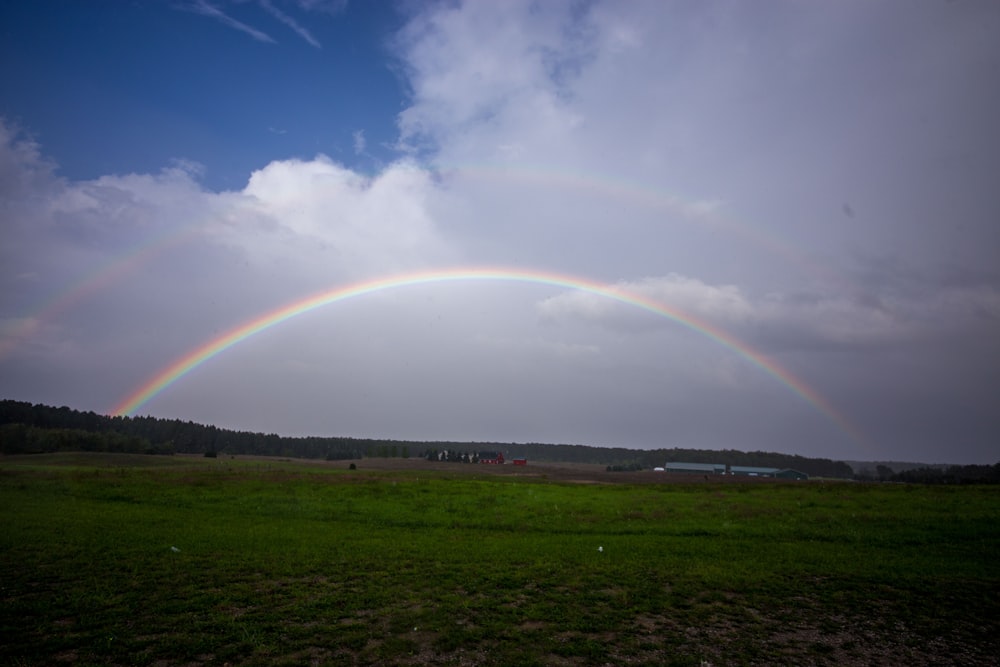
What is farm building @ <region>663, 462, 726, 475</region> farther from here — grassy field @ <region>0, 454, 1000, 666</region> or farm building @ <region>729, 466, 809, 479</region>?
grassy field @ <region>0, 454, 1000, 666</region>

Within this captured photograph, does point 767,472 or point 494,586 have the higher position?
point 494,586

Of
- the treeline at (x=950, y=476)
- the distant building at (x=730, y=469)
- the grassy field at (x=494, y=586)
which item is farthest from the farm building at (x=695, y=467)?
the grassy field at (x=494, y=586)

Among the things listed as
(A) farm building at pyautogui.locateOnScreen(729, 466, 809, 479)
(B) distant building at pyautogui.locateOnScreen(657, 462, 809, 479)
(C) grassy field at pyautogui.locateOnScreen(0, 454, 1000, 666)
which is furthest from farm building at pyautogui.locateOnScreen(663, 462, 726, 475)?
(C) grassy field at pyautogui.locateOnScreen(0, 454, 1000, 666)

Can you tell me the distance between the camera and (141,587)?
603 inches

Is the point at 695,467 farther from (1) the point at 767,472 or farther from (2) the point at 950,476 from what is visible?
(2) the point at 950,476

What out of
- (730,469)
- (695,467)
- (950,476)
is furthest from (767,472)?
(950,476)

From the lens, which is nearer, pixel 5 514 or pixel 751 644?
pixel 751 644

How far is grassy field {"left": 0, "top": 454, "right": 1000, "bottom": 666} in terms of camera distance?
11703 mm

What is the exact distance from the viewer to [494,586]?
53.7 ft

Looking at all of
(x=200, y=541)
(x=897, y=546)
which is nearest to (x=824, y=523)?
(x=897, y=546)

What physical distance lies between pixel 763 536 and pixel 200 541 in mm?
25116

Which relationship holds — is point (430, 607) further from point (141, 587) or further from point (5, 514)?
point (5, 514)

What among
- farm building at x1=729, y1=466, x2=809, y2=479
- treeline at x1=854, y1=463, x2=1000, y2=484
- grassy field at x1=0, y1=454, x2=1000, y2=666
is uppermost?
grassy field at x1=0, y1=454, x2=1000, y2=666

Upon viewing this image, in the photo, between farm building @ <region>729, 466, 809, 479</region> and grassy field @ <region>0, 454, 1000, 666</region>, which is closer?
grassy field @ <region>0, 454, 1000, 666</region>
